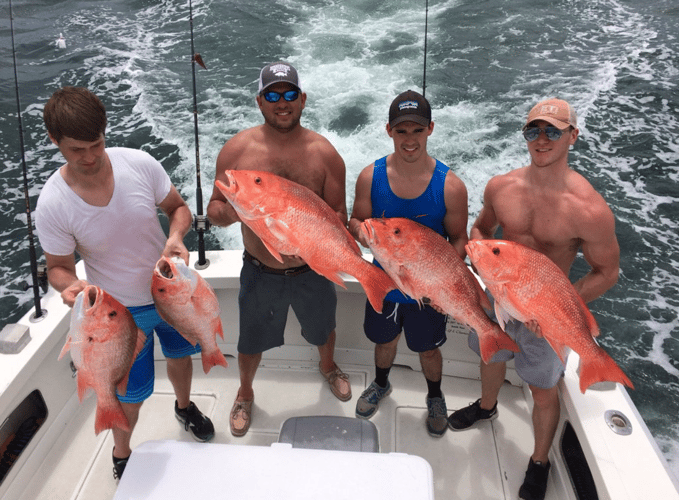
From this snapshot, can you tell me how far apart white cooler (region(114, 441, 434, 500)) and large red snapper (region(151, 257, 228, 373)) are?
1.57 ft

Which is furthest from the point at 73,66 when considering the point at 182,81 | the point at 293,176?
the point at 293,176

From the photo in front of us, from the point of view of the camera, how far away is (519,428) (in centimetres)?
286

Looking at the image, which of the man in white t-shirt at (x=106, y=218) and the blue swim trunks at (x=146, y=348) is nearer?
the man in white t-shirt at (x=106, y=218)

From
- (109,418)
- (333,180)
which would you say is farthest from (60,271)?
(333,180)

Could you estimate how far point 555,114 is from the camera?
213 cm

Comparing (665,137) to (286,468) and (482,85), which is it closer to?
(482,85)

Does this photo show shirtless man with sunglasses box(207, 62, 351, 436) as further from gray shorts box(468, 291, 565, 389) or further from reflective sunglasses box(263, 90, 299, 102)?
gray shorts box(468, 291, 565, 389)

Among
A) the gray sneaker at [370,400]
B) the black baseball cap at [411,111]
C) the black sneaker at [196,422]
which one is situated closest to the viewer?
the black baseball cap at [411,111]

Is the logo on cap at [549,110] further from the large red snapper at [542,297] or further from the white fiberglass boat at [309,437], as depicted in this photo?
the white fiberglass boat at [309,437]

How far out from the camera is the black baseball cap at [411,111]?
89.6 inches

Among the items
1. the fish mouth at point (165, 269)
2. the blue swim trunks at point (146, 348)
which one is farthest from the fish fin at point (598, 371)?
the blue swim trunks at point (146, 348)

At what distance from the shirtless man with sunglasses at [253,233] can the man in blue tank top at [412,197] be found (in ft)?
0.67

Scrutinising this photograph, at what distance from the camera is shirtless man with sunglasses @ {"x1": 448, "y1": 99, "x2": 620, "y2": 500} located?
2135 millimetres

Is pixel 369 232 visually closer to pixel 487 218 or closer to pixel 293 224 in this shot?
pixel 293 224
